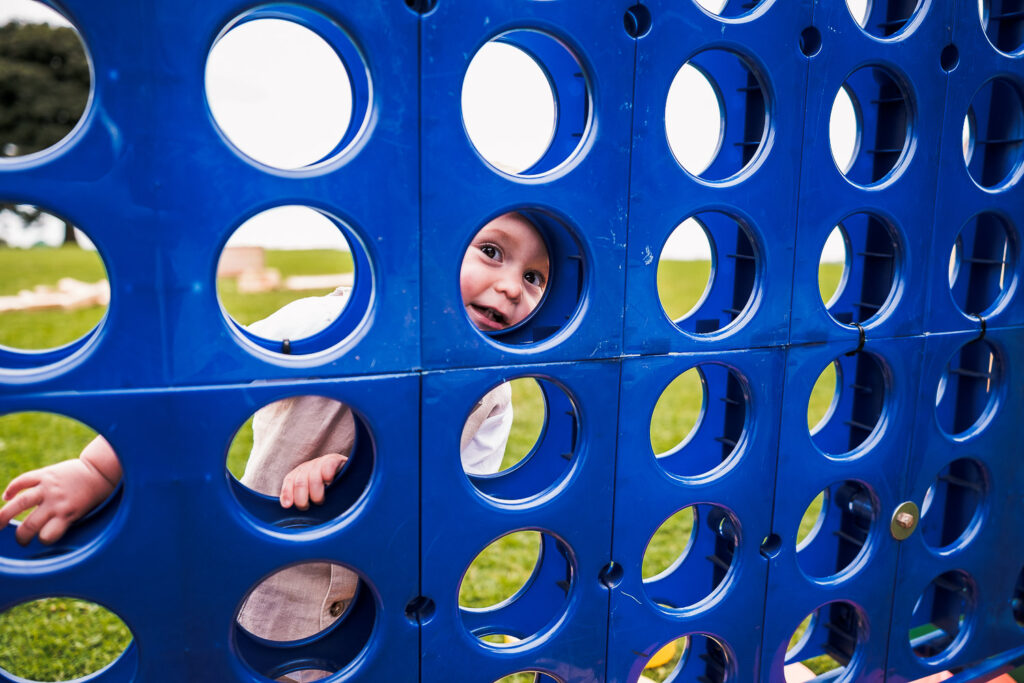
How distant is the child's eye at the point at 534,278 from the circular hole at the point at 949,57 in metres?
0.53

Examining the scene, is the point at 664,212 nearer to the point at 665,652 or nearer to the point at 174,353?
the point at 174,353

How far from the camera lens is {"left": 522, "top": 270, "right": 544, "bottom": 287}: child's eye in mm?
1010

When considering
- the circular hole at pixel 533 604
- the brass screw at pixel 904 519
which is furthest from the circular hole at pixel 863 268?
the circular hole at pixel 533 604

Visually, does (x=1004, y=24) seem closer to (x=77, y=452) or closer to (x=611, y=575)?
(x=611, y=575)

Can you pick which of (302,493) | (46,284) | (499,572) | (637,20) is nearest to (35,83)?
(46,284)

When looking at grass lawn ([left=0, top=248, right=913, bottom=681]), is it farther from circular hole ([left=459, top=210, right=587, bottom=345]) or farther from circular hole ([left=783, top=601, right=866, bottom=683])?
circular hole ([left=459, top=210, right=587, bottom=345])

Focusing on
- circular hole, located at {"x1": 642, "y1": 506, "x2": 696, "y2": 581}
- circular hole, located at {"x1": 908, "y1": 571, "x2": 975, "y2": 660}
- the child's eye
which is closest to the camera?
the child's eye

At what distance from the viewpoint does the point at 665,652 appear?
1.44 metres

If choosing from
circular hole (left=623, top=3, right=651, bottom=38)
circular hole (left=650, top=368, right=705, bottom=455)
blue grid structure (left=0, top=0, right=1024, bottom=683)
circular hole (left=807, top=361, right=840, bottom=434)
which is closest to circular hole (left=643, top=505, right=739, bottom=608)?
blue grid structure (left=0, top=0, right=1024, bottom=683)

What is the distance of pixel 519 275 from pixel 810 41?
412 mm

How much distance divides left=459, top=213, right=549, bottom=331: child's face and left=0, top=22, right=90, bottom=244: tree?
1608 cm

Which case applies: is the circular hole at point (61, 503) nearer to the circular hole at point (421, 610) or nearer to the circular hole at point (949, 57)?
the circular hole at point (421, 610)

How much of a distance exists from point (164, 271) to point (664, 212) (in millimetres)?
456

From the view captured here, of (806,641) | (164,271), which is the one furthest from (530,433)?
(164,271)
